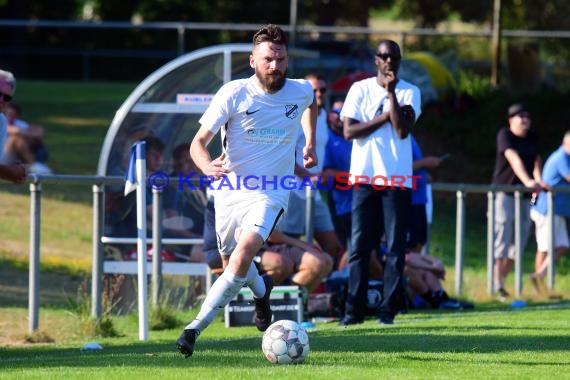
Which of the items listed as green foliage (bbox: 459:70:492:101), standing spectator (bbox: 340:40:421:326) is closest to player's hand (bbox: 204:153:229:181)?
standing spectator (bbox: 340:40:421:326)

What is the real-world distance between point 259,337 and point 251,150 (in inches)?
83.4

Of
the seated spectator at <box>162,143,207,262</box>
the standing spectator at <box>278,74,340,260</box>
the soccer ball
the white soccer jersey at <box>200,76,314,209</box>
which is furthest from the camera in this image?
the seated spectator at <box>162,143,207,262</box>

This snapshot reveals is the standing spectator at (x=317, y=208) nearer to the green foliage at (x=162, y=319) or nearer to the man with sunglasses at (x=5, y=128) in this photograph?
the green foliage at (x=162, y=319)

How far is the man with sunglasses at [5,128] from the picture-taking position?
389 inches

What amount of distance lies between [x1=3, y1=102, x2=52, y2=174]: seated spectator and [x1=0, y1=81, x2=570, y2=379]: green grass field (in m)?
0.88

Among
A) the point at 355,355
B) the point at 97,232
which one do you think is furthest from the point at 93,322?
the point at 355,355

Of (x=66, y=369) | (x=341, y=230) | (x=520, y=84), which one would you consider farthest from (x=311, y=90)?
(x=520, y=84)

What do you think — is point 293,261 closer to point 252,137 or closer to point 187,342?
point 252,137

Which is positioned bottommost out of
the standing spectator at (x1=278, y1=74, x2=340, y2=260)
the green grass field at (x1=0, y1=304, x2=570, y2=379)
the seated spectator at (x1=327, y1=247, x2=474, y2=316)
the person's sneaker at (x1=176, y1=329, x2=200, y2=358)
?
the green grass field at (x1=0, y1=304, x2=570, y2=379)

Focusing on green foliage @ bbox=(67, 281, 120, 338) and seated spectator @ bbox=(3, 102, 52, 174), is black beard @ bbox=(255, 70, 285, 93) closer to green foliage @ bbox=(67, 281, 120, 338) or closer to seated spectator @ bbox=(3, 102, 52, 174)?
green foliage @ bbox=(67, 281, 120, 338)

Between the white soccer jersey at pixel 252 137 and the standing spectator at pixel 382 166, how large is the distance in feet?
6.74

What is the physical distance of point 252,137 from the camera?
9.27m

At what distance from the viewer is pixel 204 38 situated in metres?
39.8

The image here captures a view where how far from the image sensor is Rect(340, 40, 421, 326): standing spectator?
11258mm
